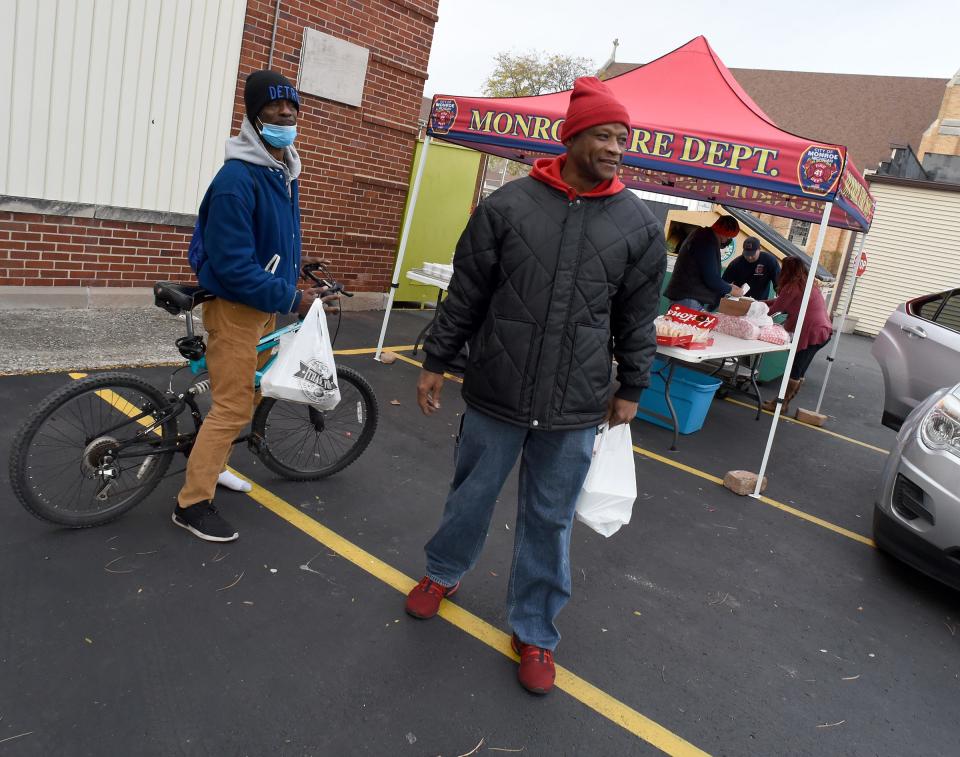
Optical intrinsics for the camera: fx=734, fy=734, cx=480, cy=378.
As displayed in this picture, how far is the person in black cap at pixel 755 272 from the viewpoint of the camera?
30.6 ft

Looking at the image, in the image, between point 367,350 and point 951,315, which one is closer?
point 951,315

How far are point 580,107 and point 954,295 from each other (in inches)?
220

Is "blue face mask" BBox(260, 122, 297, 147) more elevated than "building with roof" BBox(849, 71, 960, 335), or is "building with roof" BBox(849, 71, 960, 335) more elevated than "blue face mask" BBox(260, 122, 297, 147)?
"building with roof" BBox(849, 71, 960, 335)

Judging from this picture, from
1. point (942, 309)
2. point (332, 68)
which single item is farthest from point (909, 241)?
point (332, 68)

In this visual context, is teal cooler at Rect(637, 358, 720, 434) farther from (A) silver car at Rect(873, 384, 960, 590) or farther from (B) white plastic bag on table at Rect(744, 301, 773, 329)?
(A) silver car at Rect(873, 384, 960, 590)

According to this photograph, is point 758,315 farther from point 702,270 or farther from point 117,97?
point 117,97

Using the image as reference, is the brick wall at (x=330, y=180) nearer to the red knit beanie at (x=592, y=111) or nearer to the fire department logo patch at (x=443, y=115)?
the fire department logo patch at (x=443, y=115)

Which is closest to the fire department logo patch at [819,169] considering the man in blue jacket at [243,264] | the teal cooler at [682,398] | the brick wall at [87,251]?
the teal cooler at [682,398]

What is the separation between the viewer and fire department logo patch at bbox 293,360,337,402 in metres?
3.41

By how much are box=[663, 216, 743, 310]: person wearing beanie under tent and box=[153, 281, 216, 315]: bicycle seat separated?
535 centimetres

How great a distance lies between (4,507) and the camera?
131 inches

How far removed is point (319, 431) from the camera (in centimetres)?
407

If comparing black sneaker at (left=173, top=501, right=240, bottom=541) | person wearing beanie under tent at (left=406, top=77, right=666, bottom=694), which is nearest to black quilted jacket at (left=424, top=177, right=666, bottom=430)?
person wearing beanie under tent at (left=406, top=77, right=666, bottom=694)

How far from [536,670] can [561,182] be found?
1.79 m
